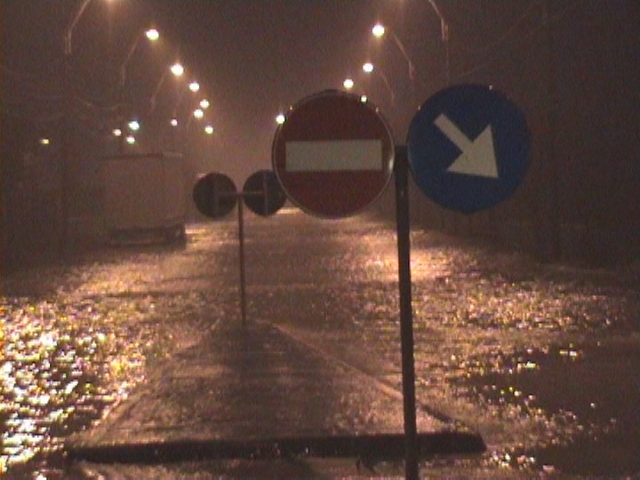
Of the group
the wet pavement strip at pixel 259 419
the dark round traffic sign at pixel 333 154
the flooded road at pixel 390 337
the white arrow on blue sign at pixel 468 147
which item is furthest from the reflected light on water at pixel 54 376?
the white arrow on blue sign at pixel 468 147

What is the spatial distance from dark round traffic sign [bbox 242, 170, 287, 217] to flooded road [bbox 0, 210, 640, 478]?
1845mm

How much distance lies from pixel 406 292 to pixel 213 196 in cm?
1175

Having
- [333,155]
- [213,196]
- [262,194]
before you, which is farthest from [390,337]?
[333,155]

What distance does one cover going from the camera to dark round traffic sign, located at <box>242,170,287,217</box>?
18.1m

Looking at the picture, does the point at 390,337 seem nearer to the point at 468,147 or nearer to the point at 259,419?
the point at 259,419

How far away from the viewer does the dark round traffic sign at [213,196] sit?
1822cm

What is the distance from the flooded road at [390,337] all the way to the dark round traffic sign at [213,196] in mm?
1808

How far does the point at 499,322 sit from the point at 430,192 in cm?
1380

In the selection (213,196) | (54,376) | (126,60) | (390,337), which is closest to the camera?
(54,376)

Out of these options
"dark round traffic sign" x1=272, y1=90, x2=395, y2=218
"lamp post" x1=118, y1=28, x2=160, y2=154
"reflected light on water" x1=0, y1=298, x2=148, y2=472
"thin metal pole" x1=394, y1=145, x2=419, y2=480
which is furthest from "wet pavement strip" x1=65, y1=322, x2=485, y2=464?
"lamp post" x1=118, y1=28, x2=160, y2=154

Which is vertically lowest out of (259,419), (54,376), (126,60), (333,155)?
(54,376)

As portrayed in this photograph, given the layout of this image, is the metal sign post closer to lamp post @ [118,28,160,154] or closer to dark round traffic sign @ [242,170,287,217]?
dark round traffic sign @ [242,170,287,217]

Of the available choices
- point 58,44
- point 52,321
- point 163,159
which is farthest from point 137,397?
point 58,44

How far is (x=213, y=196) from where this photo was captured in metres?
18.3
